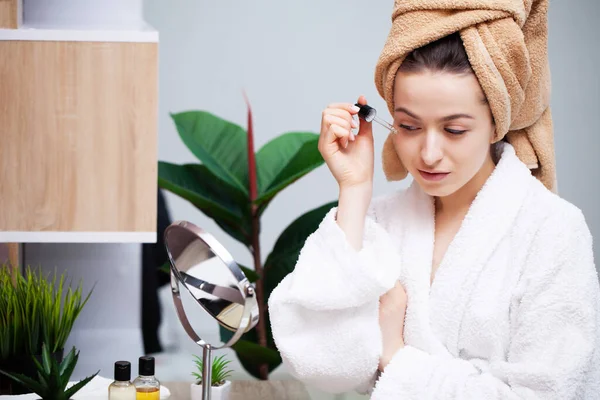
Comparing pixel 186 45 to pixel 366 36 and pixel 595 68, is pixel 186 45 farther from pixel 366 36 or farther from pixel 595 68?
pixel 595 68

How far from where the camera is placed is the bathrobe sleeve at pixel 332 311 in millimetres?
1180

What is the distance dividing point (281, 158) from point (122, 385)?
882 mm

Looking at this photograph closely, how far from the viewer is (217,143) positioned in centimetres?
206

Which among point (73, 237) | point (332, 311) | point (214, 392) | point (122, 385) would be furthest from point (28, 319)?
point (332, 311)

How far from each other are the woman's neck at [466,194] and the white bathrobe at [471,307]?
0.10 ft

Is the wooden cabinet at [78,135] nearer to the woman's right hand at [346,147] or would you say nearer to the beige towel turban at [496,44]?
the woman's right hand at [346,147]

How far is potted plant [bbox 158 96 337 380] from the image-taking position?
2.04m

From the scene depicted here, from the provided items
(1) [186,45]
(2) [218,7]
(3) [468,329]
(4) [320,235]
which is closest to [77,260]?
(1) [186,45]

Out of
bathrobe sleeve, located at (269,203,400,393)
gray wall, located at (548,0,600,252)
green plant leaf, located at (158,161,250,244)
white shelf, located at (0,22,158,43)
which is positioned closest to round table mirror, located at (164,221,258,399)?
bathrobe sleeve, located at (269,203,400,393)

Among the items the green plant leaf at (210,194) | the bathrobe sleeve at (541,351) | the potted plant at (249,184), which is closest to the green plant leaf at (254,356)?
the potted plant at (249,184)

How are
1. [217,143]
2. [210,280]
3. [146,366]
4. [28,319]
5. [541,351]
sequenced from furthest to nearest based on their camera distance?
[217,143]
[28,319]
[146,366]
[541,351]
[210,280]

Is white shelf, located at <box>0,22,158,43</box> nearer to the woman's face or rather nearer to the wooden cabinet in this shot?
the wooden cabinet

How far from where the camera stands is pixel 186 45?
2.06m

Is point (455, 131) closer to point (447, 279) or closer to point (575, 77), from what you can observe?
point (447, 279)
